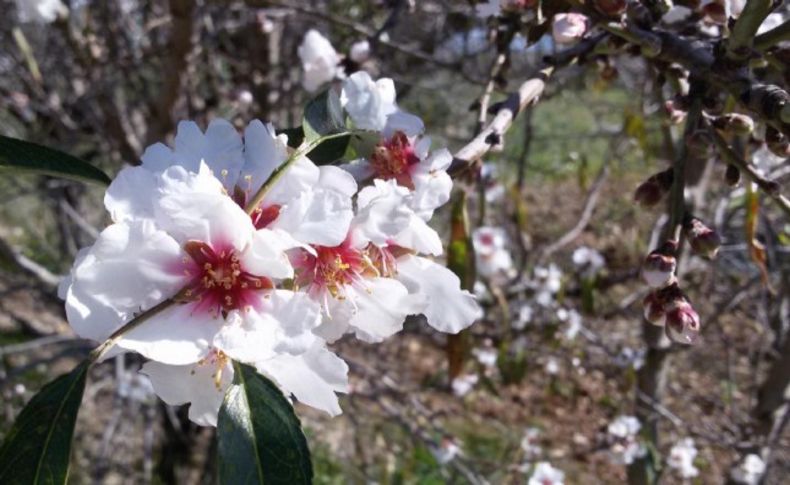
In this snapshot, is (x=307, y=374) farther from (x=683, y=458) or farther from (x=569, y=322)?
(x=683, y=458)

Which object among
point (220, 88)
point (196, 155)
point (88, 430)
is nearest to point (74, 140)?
point (220, 88)

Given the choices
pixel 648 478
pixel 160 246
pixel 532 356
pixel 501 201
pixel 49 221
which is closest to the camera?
pixel 160 246

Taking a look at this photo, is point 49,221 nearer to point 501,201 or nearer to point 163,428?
point 163,428

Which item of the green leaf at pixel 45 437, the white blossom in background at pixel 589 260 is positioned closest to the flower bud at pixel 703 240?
the green leaf at pixel 45 437

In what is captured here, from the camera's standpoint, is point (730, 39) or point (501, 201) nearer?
point (730, 39)

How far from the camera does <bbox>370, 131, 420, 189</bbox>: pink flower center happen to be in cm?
68

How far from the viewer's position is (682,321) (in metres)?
0.68

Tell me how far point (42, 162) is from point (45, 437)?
219 mm

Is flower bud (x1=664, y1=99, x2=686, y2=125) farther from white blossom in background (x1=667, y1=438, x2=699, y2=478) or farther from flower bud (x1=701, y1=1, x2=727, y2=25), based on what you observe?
white blossom in background (x1=667, y1=438, x2=699, y2=478)

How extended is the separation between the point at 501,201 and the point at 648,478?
1.95m

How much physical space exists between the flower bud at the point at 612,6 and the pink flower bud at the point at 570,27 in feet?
0.21

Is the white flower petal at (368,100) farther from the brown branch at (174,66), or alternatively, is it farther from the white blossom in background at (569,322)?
the white blossom in background at (569,322)

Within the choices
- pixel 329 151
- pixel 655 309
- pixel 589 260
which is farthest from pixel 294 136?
pixel 589 260

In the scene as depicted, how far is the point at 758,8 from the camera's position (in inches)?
23.3
